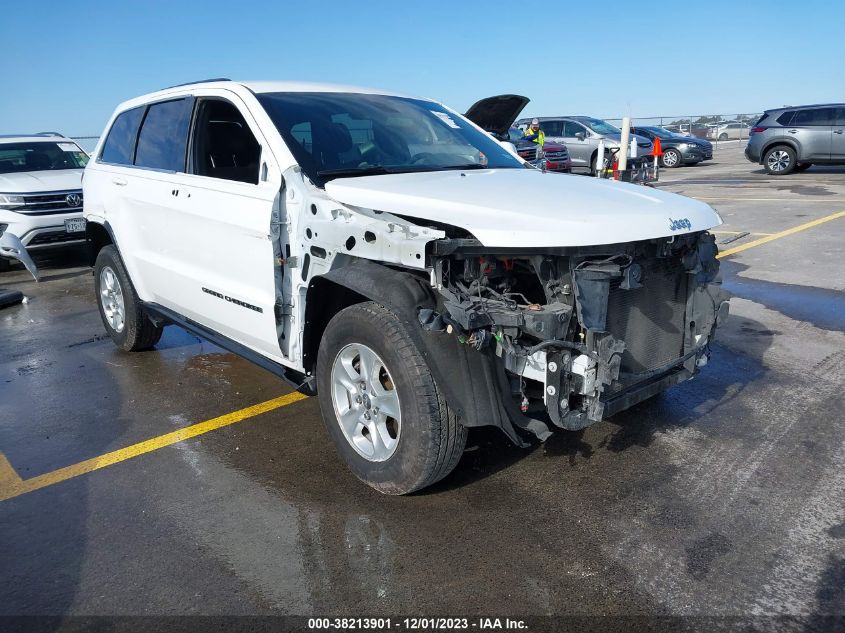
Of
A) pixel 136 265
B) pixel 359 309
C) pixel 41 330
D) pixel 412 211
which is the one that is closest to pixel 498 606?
pixel 359 309

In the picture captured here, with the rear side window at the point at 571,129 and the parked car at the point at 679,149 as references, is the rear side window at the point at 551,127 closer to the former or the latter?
the rear side window at the point at 571,129

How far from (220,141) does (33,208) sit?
695 cm

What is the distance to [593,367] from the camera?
2.97 m

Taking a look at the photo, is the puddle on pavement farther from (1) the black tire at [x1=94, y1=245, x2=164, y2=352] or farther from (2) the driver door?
(2) the driver door

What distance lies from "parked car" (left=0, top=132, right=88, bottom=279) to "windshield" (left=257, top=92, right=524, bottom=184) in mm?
6929

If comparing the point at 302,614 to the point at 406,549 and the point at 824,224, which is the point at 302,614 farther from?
the point at 824,224

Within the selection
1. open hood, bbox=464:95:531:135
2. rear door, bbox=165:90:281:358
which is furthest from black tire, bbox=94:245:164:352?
open hood, bbox=464:95:531:135

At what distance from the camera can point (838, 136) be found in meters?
17.3

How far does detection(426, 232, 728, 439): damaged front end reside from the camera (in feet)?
9.55

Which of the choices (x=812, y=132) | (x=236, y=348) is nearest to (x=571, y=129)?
(x=812, y=132)

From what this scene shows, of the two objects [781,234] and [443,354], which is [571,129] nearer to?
[781,234]

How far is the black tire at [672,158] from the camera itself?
24891mm

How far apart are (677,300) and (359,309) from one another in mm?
1623

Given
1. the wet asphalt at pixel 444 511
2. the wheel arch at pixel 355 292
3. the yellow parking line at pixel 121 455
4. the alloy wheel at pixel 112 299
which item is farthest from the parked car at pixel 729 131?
the wheel arch at pixel 355 292
